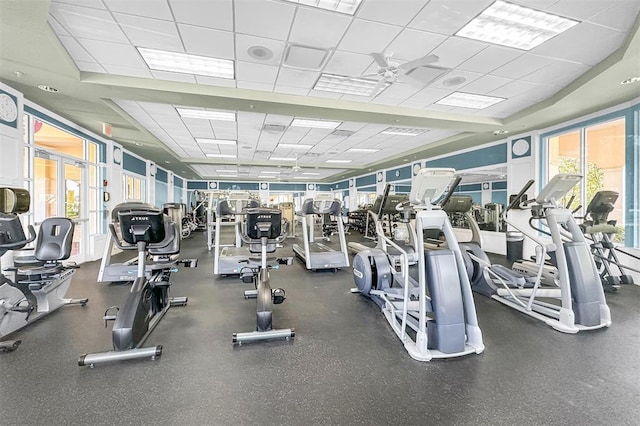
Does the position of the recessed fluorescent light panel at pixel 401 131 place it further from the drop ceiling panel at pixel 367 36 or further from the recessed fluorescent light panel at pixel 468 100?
the drop ceiling panel at pixel 367 36

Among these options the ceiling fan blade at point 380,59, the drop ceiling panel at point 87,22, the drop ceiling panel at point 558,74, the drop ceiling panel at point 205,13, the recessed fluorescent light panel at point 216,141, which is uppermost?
the recessed fluorescent light panel at point 216,141

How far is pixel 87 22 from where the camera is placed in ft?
9.40

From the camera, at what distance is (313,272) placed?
5.29m

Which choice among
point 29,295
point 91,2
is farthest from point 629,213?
point 29,295

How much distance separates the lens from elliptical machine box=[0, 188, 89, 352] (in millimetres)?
2584

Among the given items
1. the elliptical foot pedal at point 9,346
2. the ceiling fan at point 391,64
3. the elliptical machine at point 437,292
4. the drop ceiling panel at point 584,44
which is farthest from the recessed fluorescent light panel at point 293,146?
the elliptical foot pedal at point 9,346

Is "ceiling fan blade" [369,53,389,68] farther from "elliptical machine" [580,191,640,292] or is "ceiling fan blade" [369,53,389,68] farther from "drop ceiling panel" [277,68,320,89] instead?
"elliptical machine" [580,191,640,292]

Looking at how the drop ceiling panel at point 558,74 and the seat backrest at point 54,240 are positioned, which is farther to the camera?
the drop ceiling panel at point 558,74

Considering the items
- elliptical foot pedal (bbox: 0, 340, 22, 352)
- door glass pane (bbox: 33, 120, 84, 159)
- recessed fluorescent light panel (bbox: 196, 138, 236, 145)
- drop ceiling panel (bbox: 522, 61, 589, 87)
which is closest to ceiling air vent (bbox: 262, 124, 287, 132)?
A: recessed fluorescent light panel (bbox: 196, 138, 236, 145)

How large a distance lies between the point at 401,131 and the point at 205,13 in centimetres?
538

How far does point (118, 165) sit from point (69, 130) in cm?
203

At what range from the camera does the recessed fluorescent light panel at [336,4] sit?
2.66 meters

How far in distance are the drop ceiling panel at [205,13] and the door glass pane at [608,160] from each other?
6.42 meters

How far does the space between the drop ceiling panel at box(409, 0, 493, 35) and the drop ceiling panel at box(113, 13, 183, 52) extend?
8.49 ft
